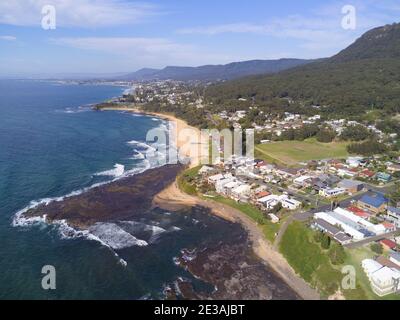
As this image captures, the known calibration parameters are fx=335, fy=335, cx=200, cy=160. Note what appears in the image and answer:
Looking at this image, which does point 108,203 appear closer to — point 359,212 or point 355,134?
point 359,212

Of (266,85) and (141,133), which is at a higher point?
(266,85)

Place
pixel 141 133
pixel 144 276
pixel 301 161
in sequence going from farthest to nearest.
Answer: pixel 141 133 < pixel 301 161 < pixel 144 276

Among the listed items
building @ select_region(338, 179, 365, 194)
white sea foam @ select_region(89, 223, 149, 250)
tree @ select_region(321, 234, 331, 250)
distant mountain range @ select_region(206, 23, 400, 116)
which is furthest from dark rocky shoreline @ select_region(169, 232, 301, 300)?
distant mountain range @ select_region(206, 23, 400, 116)

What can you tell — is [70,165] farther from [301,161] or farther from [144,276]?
[301,161]

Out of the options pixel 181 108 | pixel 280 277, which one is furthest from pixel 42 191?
pixel 181 108

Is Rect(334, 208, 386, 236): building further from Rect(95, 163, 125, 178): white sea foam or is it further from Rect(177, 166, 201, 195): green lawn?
Rect(95, 163, 125, 178): white sea foam
